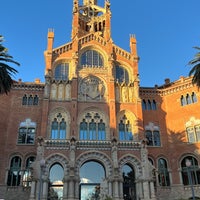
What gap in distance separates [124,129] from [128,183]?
7.37 m

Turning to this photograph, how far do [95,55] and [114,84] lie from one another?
246 inches

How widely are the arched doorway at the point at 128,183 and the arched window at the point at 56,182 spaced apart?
8.24 meters

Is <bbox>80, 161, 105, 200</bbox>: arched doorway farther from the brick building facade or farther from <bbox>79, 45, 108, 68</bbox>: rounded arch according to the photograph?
<bbox>79, 45, 108, 68</bbox>: rounded arch

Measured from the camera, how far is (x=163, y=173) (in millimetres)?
40094

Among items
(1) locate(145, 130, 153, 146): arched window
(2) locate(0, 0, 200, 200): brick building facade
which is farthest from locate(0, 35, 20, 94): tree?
(1) locate(145, 130, 153, 146): arched window

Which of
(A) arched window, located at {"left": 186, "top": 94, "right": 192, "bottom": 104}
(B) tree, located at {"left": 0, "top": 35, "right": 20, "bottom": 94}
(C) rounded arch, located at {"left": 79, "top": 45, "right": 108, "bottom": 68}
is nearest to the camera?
(B) tree, located at {"left": 0, "top": 35, "right": 20, "bottom": 94}

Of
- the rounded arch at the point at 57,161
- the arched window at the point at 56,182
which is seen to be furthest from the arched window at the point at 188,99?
the arched window at the point at 56,182

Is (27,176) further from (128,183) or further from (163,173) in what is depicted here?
(163,173)

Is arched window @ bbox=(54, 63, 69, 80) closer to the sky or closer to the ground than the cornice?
closer to the sky

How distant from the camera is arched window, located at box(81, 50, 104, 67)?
140 ft

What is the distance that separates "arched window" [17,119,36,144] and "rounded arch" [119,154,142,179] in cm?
1315

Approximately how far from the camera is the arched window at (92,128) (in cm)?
3738

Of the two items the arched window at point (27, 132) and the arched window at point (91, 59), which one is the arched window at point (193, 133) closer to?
the arched window at point (91, 59)

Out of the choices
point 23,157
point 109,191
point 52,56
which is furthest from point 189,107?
point 23,157
